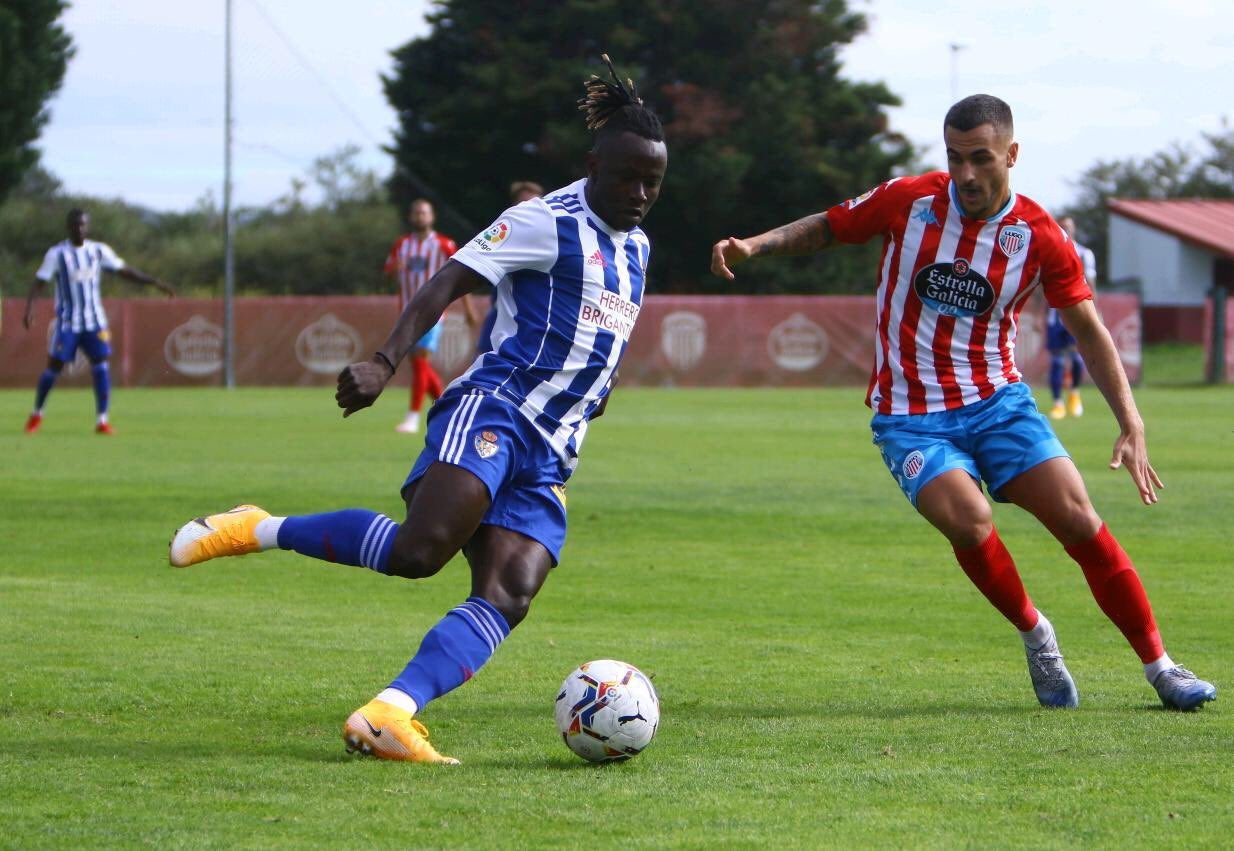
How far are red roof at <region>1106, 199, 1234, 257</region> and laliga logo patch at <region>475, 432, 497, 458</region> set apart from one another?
1941 inches

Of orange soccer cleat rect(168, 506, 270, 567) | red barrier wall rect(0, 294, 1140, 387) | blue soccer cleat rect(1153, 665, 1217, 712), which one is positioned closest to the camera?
orange soccer cleat rect(168, 506, 270, 567)

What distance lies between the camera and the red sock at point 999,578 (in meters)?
5.81

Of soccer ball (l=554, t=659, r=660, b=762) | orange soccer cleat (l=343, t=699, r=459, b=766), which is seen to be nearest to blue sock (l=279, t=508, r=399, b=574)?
orange soccer cleat (l=343, t=699, r=459, b=766)

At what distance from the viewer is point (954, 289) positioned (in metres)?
5.84

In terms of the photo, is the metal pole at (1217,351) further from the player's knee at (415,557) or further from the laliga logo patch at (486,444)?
the player's knee at (415,557)

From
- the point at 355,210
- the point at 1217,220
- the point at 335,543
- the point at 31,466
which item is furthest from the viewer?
the point at 355,210

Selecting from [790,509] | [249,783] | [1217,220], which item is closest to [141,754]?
[249,783]

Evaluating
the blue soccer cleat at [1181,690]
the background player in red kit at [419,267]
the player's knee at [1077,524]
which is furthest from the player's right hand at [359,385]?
the background player in red kit at [419,267]

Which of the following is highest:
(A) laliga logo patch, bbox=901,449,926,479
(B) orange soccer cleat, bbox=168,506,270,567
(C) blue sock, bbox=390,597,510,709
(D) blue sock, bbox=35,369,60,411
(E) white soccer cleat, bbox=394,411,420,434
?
(A) laliga logo patch, bbox=901,449,926,479

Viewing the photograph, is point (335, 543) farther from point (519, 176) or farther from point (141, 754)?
point (519, 176)

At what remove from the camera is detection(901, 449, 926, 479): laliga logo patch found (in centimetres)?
579

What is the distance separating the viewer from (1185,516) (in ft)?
36.9

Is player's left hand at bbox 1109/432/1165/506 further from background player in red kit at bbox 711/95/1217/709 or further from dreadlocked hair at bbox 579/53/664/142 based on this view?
dreadlocked hair at bbox 579/53/664/142

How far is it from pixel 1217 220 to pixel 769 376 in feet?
88.8
